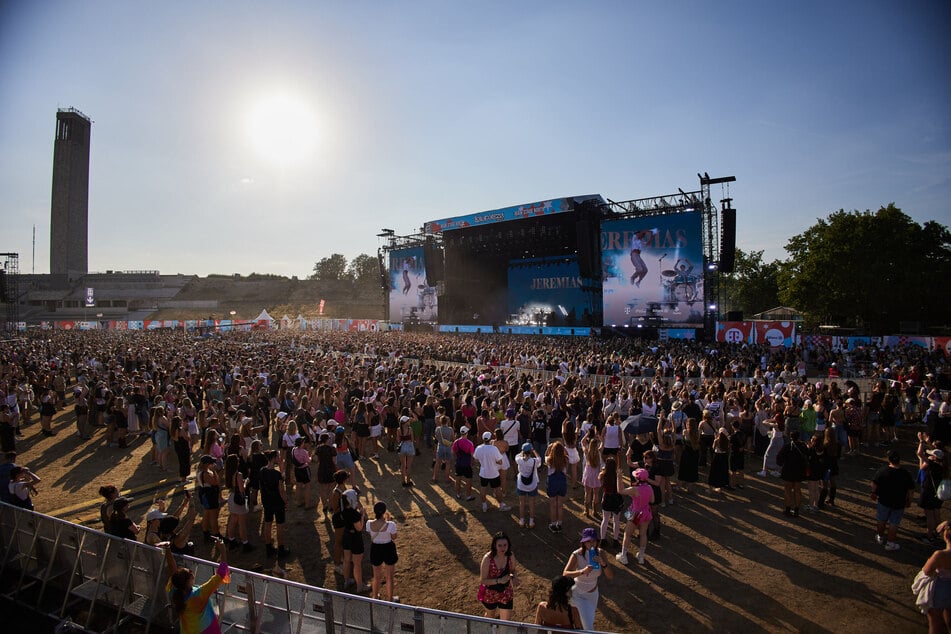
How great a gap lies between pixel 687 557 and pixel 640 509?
108cm

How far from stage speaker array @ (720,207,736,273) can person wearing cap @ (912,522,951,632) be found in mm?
21835

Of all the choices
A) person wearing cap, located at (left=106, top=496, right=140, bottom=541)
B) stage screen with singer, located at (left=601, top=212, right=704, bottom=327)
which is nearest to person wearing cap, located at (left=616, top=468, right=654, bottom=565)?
person wearing cap, located at (left=106, top=496, right=140, bottom=541)

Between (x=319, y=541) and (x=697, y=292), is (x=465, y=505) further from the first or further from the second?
(x=697, y=292)

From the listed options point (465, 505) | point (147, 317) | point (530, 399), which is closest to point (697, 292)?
point (530, 399)

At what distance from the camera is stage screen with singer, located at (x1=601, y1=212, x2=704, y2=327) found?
1029 inches

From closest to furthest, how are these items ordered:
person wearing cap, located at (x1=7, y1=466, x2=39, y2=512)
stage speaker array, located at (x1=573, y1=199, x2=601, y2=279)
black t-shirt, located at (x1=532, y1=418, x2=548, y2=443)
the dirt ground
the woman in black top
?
1. the dirt ground
2. person wearing cap, located at (x1=7, y1=466, x2=39, y2=512)
3. the woman in black top
4. black t-shirt, located at (x1=532, y1=418, x2=548, y2=443)
5. stage speaker array, located at (x1=573, y1=199, x2=601, y2=279)

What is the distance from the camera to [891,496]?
6.00 meters

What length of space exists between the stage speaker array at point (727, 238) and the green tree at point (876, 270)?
13.7 metres

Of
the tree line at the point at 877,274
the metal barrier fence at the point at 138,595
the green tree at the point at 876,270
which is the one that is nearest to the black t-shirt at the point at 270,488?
the metal barrier fence at the point at 138,595

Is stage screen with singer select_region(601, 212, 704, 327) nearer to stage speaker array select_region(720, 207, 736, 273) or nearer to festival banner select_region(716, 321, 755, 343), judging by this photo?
festival banner select_region(716, 321, 755, 343)

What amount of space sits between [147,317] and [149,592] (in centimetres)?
8065

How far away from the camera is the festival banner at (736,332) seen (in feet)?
77.8

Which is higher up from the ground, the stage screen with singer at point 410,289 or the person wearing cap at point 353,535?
the stage screen with singer at point 410,289

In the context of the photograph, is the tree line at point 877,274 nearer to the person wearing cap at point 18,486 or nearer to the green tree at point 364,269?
the person wearing cap at point 18,486
